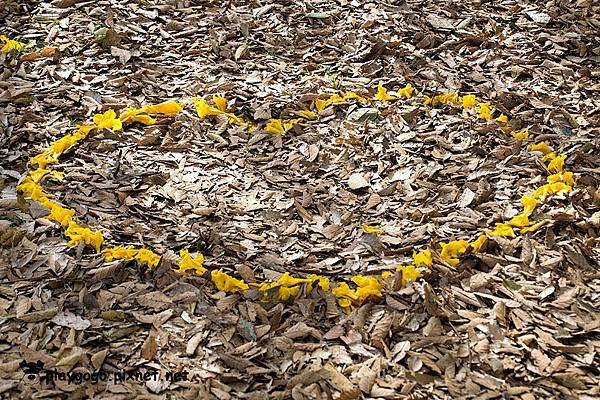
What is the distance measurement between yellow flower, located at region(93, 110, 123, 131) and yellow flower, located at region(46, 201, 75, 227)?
2.54 feet

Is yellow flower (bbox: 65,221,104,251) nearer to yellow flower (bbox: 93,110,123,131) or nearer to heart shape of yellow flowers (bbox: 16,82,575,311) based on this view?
heart shape of yellow flowers (bbox: 16,82,575,311)

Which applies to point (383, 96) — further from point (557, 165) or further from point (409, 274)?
point (409, 274)

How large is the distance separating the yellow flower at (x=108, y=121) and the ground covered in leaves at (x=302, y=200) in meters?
0.06

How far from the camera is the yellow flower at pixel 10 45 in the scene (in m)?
4.95

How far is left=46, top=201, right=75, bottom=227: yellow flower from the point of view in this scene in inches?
147

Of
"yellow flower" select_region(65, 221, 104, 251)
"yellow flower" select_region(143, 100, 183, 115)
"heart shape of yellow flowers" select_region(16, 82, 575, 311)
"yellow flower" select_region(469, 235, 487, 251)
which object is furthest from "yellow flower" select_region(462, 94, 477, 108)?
"yellow flower" select_region(65, 221, 104, 251)

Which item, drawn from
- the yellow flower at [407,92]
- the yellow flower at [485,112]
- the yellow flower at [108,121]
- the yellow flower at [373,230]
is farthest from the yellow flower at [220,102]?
the yellow flower at [485,112]

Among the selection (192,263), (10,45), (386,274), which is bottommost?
(386,274)

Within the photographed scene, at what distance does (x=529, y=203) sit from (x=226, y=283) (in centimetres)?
166

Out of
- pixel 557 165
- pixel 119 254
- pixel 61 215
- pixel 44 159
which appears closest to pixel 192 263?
pixel 119 254

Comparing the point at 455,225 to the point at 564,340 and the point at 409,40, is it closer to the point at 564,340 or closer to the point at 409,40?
the point at 564,340

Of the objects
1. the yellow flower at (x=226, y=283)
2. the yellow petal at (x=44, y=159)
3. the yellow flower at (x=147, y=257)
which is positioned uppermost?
the yellow petal at (x=44, y=159)

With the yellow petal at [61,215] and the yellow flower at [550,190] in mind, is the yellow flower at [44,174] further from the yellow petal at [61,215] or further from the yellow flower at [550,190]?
the yellow flower at [550,190]

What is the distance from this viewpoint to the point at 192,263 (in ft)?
11.6
